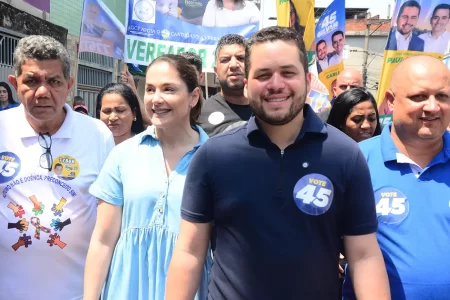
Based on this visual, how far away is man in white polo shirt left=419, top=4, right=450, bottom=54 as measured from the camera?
20.0 feet

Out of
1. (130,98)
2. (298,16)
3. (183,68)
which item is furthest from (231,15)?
(183,68)

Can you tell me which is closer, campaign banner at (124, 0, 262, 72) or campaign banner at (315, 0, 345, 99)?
campaign banner at (124, 0, 262, 72)

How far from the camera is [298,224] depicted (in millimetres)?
1808

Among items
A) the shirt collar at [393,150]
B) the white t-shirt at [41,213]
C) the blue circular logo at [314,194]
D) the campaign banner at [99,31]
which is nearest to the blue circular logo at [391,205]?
the shirt collar at [393,150]

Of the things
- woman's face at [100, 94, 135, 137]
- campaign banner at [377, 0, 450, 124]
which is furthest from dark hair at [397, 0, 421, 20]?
woman's face at [100, 94, 135, 137]

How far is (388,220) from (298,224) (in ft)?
1.70

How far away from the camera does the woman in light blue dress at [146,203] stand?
7.27 ft

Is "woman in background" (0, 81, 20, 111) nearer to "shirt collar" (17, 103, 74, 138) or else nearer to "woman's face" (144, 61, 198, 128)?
"shirt collar" (17, 103, 74, 138)

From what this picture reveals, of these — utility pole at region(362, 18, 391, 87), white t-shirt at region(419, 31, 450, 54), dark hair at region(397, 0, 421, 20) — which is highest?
utility pole at region(362, 18, 391, 87)

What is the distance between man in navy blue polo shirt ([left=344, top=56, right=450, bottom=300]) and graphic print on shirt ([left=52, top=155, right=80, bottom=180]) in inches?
59.7

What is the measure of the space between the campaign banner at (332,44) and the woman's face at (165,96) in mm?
5196

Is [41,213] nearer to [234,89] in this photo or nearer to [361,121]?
[234,89]

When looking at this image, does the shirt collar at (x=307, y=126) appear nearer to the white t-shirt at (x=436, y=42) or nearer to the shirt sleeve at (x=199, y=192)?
the shirt sleeve at (x=199, y=192)

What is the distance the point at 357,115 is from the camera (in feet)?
12.0
